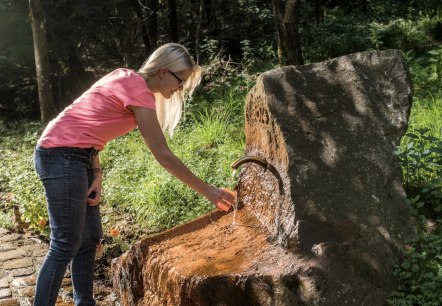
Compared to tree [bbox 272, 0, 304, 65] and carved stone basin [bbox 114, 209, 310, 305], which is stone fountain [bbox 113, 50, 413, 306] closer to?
carved stone basin [bbox 114, 209, 310, 305]

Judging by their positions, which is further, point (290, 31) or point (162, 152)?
point (290, 31)

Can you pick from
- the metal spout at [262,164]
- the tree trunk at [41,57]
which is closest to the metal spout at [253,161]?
the metal spout at [262,164]

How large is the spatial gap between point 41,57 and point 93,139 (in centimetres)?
720

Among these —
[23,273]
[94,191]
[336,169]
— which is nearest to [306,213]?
[336,169]

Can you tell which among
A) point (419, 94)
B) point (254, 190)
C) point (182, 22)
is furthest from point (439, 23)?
point (254, 190)

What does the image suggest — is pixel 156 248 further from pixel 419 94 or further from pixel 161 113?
pixel 419 94

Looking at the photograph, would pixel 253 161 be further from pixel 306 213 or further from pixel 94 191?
pixel 94 191

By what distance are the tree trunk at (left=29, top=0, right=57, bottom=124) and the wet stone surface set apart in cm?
450

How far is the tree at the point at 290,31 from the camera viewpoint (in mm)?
8688

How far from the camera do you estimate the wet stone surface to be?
4219 mm

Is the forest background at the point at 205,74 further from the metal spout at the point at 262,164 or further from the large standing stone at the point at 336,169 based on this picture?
the metal spout at the point at 262,164

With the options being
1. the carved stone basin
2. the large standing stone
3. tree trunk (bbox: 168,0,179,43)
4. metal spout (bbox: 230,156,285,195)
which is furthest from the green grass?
tree trunk (bbox: 168,0,179,43)

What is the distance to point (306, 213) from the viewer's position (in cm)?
324

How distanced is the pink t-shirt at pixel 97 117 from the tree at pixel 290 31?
20.0 ft
